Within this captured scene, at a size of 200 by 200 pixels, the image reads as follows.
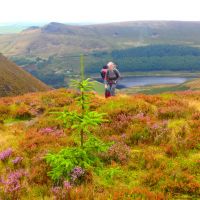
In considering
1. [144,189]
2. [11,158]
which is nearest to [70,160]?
[144,189]

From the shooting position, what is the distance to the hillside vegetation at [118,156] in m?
8.07

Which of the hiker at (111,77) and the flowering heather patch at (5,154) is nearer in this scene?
the flowering heather patch at (5,154)

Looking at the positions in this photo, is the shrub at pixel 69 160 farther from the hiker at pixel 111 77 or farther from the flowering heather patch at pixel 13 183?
the hiker at pixel 111 77

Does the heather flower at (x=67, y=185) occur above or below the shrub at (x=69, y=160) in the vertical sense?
below

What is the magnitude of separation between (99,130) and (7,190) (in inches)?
195

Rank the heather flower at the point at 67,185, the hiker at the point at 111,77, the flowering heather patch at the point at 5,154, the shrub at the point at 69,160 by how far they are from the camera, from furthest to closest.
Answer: the hiker at the point at 111,77 < the flowering heather patch at the point at 5,154 < the shrub at the point at 69,160 < the heather flower at the point at 67,185

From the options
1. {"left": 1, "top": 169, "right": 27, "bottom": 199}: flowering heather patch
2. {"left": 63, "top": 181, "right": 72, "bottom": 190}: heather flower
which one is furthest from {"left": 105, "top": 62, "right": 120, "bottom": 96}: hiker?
{"left": 63, "top": 181, "right": 72, "bottom": 190}: heather flower

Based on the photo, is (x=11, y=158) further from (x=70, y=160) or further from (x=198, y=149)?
(x=198, y=149)

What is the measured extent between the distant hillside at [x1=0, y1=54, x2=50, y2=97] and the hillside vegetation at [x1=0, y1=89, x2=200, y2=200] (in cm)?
11019

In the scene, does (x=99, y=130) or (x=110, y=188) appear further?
(x=99, y=130)

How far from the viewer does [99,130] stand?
1238 cm

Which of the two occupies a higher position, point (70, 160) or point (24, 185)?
point (70, 160)

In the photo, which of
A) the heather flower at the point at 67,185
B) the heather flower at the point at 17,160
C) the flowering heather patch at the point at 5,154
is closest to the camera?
the heather flower at the point at 67,185

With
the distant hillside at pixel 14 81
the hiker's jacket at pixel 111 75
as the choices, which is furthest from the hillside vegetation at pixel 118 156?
the distant hillside at pixel 14 81
